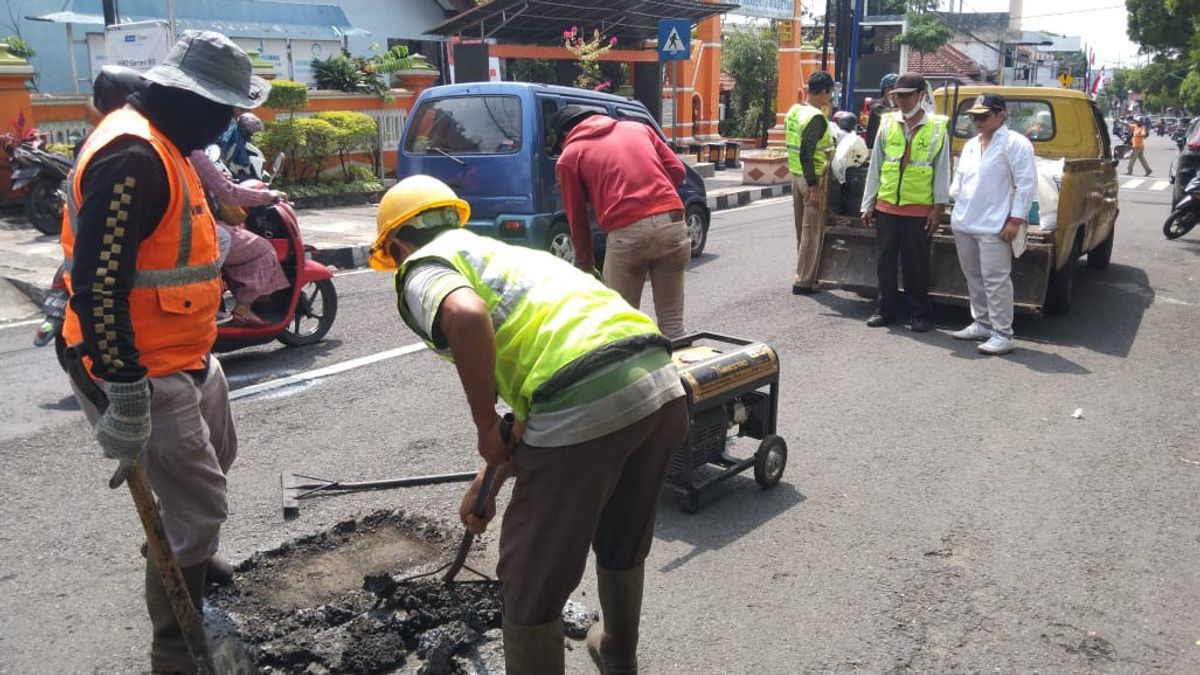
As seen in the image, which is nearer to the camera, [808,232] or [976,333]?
[976,333]

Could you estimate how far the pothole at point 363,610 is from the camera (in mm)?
3158

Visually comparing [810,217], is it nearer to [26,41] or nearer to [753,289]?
[753,289]

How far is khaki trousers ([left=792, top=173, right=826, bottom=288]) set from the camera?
865cm

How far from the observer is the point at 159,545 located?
2.76 m

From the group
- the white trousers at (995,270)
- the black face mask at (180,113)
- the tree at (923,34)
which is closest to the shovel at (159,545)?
the black face mask at (180,113)

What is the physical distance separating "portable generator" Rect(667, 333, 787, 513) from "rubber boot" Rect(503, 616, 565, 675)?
5.16 ft

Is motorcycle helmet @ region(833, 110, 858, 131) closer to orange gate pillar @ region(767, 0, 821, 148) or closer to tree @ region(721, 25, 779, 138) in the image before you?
orange gate pillar @ region(767, 0, 821, 148)

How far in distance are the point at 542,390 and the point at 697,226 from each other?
870 cm

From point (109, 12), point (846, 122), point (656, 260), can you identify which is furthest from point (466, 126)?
point (109, 12)

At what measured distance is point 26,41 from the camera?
60.9 feet

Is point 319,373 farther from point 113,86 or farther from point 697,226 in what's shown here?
point 697,226

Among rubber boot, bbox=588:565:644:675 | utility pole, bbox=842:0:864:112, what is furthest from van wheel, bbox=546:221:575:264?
utility pole, bbox=842:0:864:112

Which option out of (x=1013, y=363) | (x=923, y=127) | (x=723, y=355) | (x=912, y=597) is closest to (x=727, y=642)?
(x=912, y=597)

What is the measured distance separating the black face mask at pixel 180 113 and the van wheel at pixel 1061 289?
684 centimetres
